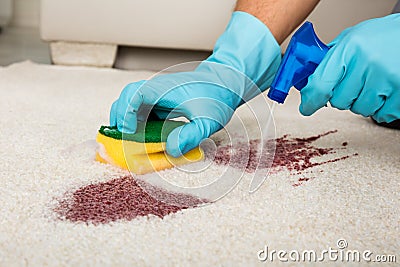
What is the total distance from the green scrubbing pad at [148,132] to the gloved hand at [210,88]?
0.5 inches

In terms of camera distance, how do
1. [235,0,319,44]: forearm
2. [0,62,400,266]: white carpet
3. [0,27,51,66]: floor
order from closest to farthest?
[0,62,400,266]: white carpet → [235,0,319,44]: forearm → [0,27,51,66]: floor

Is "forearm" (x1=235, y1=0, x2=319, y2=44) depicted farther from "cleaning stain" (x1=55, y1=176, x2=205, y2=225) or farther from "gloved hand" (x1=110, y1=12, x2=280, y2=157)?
"cleaning stain" (x1=55, y1=176, x2=205, y2=225)

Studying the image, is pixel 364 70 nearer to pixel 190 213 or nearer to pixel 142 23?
pixel 190 213

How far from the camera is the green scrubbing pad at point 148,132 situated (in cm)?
84

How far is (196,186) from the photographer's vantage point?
80 centimetres

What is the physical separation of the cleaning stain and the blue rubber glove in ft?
0.98

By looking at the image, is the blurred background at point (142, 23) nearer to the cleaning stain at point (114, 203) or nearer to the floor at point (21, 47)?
the floor at point (21, 47)

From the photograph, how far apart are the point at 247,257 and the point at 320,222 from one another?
0.51ft

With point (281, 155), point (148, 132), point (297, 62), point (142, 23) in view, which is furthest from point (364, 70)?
point (142, 23)

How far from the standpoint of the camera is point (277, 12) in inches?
42.9

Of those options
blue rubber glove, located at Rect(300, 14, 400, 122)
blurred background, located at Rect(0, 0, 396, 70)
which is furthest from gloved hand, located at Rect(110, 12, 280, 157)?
blurred background, located at Rect(0, 0, 396, 70)

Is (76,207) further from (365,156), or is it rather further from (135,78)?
(135,78)

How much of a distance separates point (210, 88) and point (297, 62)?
18 centimetres

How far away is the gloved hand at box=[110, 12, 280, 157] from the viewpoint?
0.86 m
